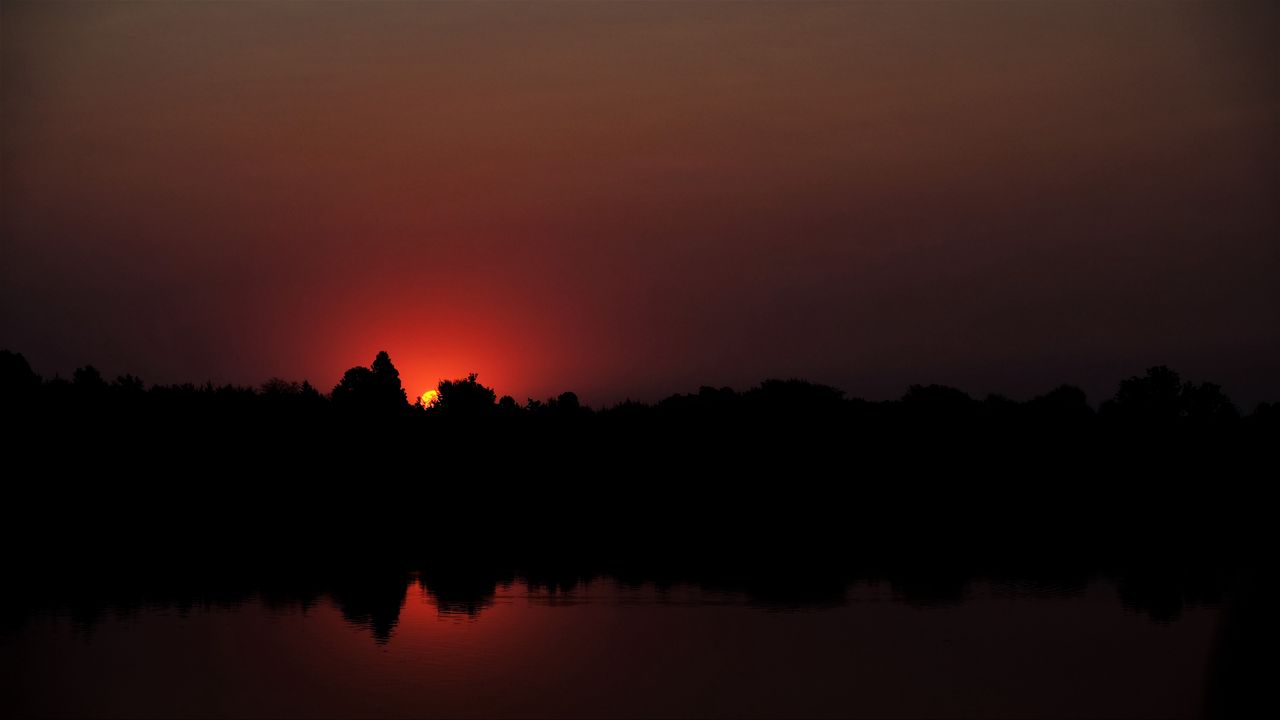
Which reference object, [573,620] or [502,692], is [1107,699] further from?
[573,620]

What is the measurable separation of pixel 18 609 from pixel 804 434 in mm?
27717

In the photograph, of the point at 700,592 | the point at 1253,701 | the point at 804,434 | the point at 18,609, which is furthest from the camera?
the point at 804,434

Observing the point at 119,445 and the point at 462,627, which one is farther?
the point at 119,445

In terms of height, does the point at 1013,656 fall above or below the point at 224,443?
below

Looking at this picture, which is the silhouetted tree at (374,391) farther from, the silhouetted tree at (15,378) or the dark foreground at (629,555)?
the silhouetted tree at (15,378)

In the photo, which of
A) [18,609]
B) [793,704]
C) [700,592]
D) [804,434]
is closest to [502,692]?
[793,704]

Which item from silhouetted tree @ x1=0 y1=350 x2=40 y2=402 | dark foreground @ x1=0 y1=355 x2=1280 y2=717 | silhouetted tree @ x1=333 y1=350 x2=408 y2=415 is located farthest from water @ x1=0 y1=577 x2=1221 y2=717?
silhouetted tree @ x1=333 y1=350 x2=408 y2=415

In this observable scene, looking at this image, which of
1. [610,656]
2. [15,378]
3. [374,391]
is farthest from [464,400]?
[610,656]

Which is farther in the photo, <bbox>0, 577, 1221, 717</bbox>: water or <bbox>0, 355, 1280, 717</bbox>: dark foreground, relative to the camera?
<bbox>0, 355, 1280, 717</bbox>: dark foreground

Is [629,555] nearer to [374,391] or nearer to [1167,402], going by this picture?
[374,391]

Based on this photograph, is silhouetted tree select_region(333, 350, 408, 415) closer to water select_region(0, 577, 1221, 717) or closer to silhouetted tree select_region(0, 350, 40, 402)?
silhouetted tree select_region(0, 350, 40, 402)

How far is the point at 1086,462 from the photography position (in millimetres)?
45000

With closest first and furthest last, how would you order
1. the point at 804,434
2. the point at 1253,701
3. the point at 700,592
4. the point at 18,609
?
the point at 1253,701 → the point at 18,609 → the point at 700,592 → the point at 804,434

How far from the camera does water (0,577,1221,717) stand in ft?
51.3
